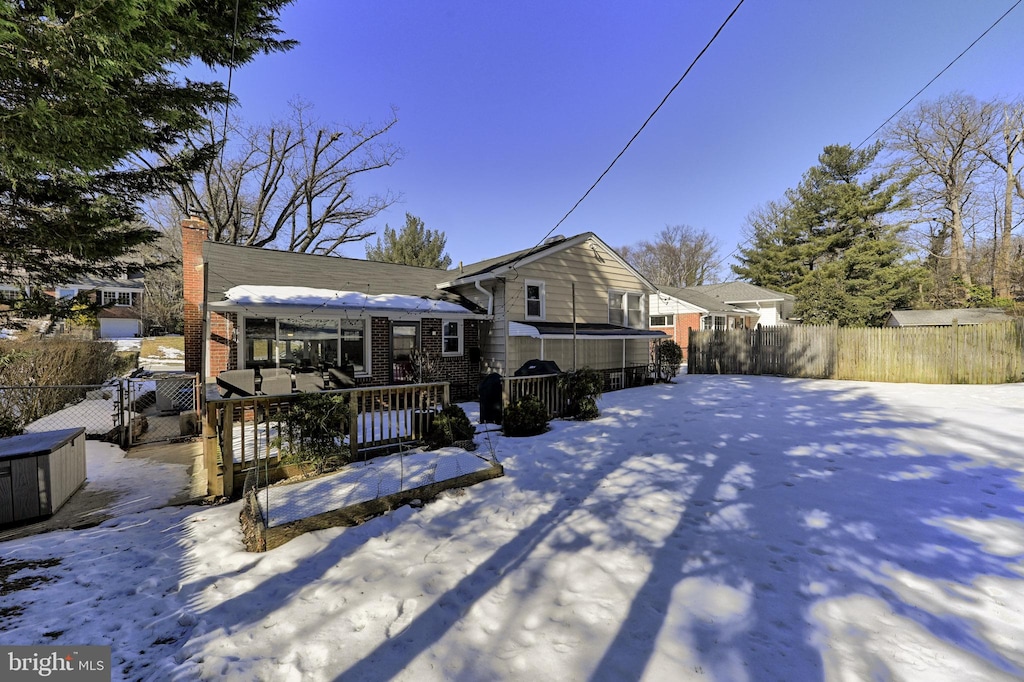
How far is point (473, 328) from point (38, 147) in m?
10.2

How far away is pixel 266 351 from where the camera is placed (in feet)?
32.8

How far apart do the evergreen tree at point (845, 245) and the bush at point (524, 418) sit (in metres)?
27.2

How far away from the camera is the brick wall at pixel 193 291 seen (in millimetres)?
10727

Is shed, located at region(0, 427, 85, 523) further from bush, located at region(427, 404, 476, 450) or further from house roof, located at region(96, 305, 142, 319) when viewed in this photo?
house roof, located at region(96, 305, 142, 319)

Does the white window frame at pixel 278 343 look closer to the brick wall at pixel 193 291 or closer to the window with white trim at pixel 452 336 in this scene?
the brick wall at pixel 193 291

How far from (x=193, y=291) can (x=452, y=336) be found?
7369 mm

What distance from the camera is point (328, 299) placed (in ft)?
32.5

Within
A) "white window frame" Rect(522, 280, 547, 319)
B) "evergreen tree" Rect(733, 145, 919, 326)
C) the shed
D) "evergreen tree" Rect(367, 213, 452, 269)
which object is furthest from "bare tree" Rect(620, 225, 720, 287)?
the shed

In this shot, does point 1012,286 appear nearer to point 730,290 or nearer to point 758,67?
point 730,290

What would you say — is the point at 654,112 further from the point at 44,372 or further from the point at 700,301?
the point at 700,301

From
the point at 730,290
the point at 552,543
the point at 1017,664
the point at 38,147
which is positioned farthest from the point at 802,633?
the point at 730,290

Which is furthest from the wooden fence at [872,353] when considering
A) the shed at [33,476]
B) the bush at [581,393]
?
the shed at [33,476]

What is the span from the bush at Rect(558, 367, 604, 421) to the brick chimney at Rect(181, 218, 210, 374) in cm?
975

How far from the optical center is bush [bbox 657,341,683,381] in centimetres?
1627
